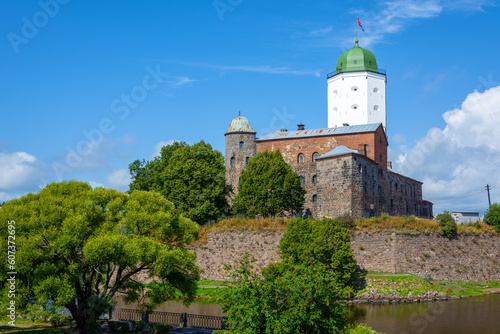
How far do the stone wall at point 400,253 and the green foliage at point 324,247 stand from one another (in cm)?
396

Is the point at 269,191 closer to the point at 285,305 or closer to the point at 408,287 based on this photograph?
the point at 408,287

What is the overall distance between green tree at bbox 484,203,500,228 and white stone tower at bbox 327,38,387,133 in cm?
2365

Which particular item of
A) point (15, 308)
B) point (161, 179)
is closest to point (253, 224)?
point (161, 179)

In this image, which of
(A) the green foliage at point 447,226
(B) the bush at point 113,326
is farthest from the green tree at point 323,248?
(B) the bush at point 113,326

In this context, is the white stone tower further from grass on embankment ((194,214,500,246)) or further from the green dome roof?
grass on embankment ((194,214,500,246))

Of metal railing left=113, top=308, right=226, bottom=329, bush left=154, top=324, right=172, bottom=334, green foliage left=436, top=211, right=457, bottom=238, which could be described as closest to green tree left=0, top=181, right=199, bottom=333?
bush left=154, top=324, right=172, bottom=334

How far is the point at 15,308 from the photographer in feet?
66.7

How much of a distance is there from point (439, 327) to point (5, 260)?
2224cm

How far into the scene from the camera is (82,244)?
73.3 feet

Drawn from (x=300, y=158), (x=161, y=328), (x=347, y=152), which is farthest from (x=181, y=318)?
(x=300, y=158)

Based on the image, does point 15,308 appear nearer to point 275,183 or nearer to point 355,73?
point 275,183

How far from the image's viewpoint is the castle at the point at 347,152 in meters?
46.7

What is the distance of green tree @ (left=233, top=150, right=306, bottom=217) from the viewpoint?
47.3 meters

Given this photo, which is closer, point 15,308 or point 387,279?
point 15,308
